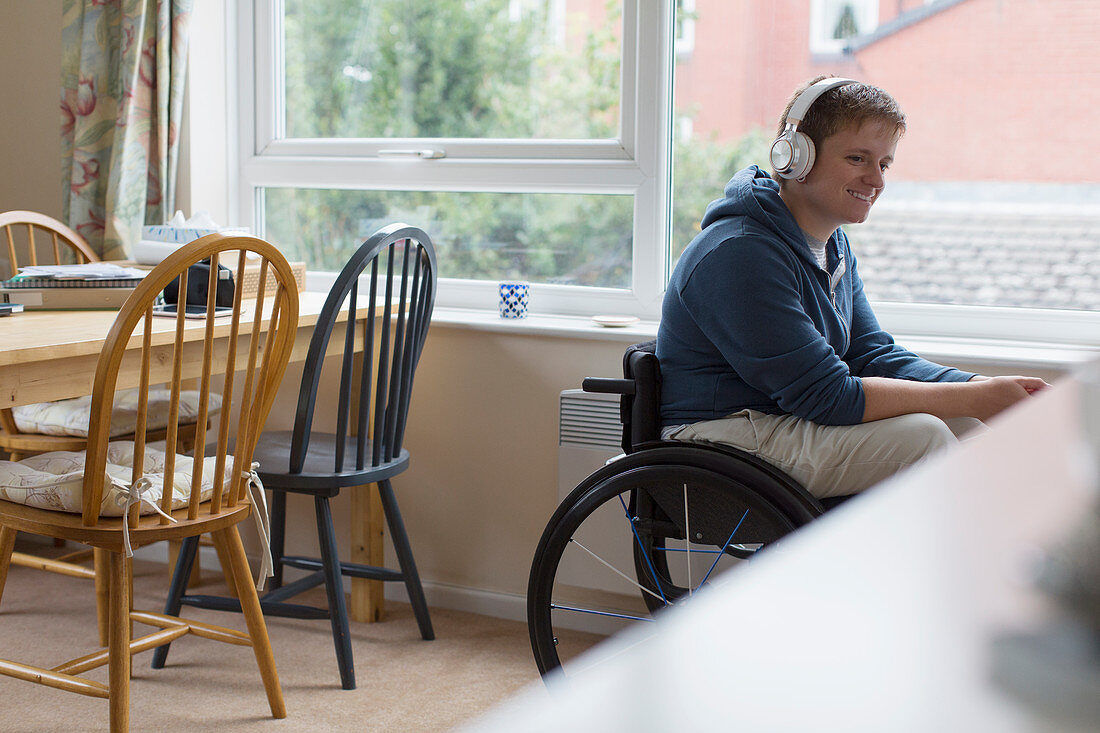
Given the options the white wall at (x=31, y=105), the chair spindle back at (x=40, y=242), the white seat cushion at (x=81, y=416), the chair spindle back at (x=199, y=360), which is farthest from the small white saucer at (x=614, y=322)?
the white wall at (x=31, y=105)

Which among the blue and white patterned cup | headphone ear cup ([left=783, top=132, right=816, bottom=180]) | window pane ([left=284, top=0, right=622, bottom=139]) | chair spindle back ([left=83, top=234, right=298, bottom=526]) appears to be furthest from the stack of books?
headphone ear cup ([left=783, top=132, right=816, bottom=180])

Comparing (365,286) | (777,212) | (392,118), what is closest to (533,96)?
(392,118)

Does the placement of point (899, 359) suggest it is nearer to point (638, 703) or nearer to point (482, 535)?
point (482, 535)

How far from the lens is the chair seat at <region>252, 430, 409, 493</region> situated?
1.99m

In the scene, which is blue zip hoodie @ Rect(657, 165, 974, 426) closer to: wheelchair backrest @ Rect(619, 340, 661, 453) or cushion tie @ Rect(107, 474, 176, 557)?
wheelchair backrest @ Rect(619, 340, 661, 453)

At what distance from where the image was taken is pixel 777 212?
5.52 ft

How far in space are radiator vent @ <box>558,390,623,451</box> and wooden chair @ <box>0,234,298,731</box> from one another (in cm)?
67

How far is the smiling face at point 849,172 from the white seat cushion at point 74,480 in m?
1.15

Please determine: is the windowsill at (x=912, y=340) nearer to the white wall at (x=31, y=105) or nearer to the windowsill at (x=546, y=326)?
the windowsill at (x=546, y=326)

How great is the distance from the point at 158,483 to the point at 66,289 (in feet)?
1.95

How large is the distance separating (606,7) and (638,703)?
2491 millimetres

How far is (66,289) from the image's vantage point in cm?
206

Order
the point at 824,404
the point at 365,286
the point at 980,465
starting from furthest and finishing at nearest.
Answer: the point at 365,286, the point at 824,404, the point at 980,465

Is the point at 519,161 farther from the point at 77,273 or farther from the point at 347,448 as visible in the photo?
the point at 77,273
